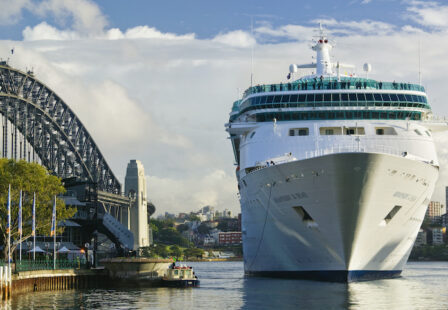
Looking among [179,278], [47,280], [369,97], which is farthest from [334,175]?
[47,280]

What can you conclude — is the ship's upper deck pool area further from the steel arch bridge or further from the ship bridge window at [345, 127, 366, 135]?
the steel arch bridge

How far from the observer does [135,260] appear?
75.1m

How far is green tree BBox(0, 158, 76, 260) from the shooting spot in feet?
249

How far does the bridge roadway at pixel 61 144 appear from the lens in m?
121

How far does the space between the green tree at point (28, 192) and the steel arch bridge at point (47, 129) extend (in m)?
29.1

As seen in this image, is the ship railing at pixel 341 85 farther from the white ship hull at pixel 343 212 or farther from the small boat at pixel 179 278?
the small boat at pixel 179 278

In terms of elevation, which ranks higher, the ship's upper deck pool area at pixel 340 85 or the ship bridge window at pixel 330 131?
the ship's upper deck pool area at pixel 340 85

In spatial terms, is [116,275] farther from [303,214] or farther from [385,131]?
[385,131]

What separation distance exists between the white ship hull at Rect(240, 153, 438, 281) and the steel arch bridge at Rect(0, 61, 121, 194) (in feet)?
152

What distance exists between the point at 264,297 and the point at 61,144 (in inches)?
3994

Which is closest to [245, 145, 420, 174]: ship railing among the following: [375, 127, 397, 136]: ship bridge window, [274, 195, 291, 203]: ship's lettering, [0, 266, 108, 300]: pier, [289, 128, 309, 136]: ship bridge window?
[375, 127, 397, 136]: ship bridge window

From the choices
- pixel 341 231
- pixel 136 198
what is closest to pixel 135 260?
pixel 341 231

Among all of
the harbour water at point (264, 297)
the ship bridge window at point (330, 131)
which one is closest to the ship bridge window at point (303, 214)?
the harbour water at point (264, 297)

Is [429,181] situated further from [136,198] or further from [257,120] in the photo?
[136,198]
